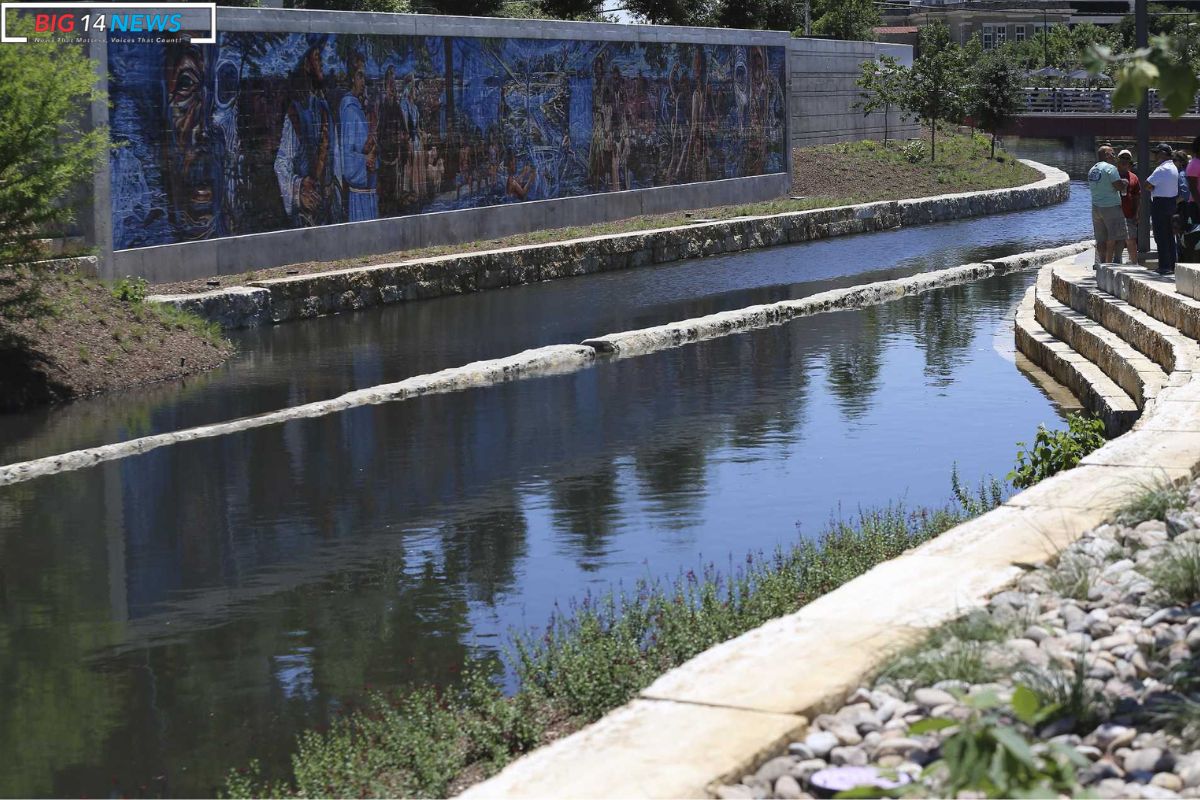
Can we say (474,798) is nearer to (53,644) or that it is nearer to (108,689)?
(108,689)

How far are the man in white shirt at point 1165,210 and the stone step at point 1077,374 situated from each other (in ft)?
4.64

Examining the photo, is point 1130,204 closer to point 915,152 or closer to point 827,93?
point 915,152

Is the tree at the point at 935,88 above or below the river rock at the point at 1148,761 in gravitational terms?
above

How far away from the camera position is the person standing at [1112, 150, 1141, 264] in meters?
18.9

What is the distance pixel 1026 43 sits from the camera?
106562mm

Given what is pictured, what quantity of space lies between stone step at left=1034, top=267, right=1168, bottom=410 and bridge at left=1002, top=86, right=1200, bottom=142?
4886 cm

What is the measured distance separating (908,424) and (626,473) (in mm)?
3014

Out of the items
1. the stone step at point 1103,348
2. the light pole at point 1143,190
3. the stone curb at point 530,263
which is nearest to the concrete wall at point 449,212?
the stone curb at point 530,263

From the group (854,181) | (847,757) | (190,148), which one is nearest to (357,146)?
(190,148)

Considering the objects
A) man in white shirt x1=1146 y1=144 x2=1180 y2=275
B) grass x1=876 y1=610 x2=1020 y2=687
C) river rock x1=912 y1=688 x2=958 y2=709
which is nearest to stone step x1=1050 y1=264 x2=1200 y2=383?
man in white shirt x1=1146 y1=144 x2=1180 y2=275

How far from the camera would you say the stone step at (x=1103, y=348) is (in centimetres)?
1336

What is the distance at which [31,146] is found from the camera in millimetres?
16016

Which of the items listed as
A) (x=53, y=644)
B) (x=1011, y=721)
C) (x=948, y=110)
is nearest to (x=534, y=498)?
(x=53, y=644)

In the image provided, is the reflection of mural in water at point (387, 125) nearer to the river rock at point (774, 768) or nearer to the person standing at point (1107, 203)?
the person standing at point (1107, 203)
